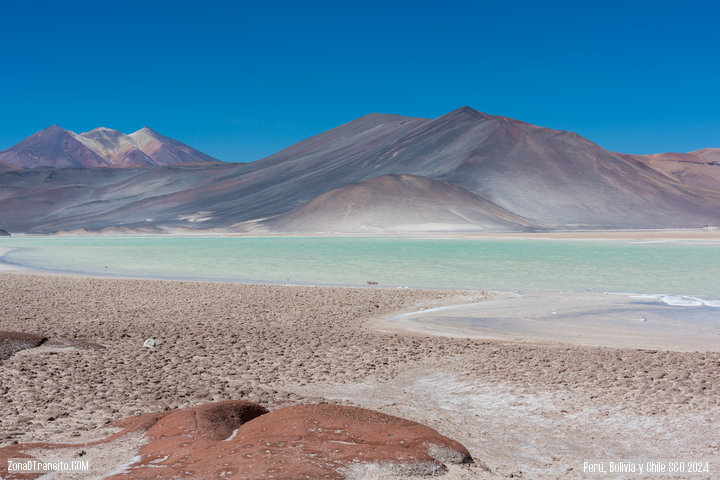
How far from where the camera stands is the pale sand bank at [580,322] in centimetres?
850

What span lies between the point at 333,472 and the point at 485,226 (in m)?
68.8

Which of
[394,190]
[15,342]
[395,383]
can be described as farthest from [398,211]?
[395,383]

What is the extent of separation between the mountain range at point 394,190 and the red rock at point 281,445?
65894 mm

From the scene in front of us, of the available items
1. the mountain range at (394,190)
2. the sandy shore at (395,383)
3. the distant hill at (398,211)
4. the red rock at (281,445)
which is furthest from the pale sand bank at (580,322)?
the mountain range at (394,190)

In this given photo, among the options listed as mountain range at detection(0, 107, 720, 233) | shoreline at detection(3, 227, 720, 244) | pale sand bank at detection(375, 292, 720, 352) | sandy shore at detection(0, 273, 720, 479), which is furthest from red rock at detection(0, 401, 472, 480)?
mountain range at detection(0, 107, 720, 233)

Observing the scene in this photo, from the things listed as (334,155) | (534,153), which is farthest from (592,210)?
(334,155)

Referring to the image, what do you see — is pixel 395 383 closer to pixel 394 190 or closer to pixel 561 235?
pixel 561 235

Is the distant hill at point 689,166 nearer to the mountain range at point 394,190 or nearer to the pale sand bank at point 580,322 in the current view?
the mountain range at point 394,190

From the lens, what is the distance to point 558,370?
21.0 feet

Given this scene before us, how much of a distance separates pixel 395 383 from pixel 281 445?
2777 mm

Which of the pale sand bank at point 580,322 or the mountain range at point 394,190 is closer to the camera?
the pale sand bank at point 580,322

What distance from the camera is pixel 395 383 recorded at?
6137 millimetres

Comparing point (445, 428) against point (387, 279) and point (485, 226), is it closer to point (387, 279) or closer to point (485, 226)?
point (387, 279)

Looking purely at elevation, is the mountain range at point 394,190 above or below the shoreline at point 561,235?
above
